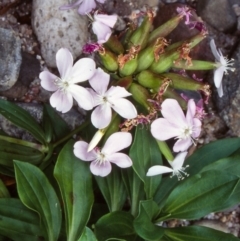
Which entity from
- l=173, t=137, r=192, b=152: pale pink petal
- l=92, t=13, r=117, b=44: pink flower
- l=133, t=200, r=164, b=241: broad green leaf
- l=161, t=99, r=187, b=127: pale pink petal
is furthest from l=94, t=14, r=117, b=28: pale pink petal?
l=133, t=200, r=164, b=241: broad green leaf

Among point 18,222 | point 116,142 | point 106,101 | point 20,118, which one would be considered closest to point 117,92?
point 106,101

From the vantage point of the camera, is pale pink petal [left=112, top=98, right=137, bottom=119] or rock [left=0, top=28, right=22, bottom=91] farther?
rock [left=0, top=28, right=22, bottom=91]

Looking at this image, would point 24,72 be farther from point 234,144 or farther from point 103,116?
point 234,144

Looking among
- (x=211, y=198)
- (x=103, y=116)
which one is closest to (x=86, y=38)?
(x=103, y=116)

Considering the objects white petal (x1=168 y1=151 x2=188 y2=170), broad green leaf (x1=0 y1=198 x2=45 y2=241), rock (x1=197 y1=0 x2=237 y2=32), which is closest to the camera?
white petal (x1=168 y1=151 x2=188 y2=170)

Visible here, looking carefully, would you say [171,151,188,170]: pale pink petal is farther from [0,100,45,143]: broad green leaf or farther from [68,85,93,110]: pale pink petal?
[0,100,45,143]: broad green leaf

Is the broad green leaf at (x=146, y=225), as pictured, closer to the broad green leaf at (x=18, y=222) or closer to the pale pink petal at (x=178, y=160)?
the pale pink petal at (x=178, y=160)
